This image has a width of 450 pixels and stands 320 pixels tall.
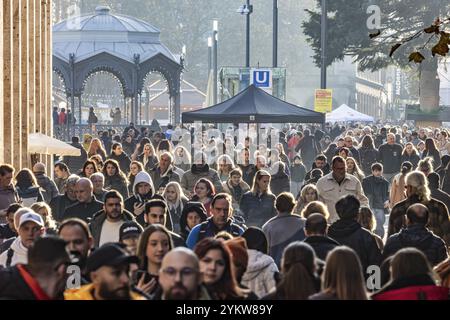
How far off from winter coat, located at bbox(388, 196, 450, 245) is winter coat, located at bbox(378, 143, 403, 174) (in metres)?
13.0

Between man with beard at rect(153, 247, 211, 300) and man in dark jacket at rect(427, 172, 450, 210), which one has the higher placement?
man with beard at rect(153, 247, 211, 300)

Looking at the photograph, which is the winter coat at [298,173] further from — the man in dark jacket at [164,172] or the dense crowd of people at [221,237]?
the man in dark jacket at [164,172]

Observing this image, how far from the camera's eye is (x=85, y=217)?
16.8 meters

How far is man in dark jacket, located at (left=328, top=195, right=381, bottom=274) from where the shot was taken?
13789 mm

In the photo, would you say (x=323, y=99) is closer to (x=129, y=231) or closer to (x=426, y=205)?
(x=426, y=205)

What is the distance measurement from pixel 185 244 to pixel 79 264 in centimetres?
242

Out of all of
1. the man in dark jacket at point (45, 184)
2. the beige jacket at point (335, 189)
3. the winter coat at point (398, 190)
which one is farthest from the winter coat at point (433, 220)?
the man in dark jacket at point (45, 184)

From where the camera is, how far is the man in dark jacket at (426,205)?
15.5m

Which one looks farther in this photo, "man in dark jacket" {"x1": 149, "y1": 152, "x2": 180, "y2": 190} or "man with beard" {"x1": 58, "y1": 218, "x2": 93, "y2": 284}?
"man in dark jacket" {"x1": 149, "y1": 152, "x2": 180, "y2": 190}

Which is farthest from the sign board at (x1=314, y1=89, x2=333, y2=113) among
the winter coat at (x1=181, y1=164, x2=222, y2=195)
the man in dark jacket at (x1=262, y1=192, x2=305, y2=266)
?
the man in dark jacket at (x1=262, y1=192, x2=305, y2=266)

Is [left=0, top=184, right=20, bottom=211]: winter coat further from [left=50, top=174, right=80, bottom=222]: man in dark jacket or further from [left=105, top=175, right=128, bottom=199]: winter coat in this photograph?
[left=105, top=175, right=128, bottom=199]: winter coat

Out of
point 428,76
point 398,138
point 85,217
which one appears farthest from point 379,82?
point 85,217

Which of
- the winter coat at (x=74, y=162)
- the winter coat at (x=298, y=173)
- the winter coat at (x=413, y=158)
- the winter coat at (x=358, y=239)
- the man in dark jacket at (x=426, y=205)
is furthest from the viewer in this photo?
the winter coat at (x=74, y=162)

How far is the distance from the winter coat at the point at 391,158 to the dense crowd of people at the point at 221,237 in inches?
109
